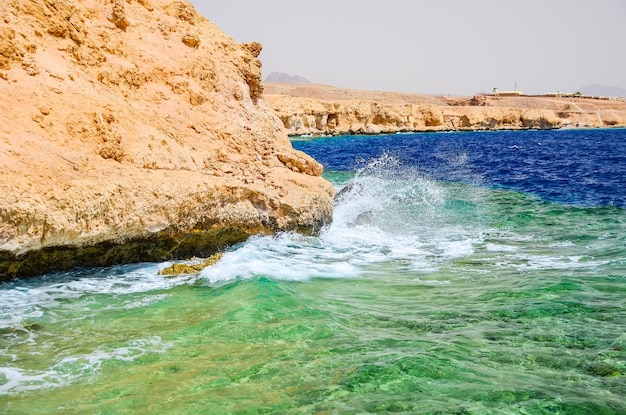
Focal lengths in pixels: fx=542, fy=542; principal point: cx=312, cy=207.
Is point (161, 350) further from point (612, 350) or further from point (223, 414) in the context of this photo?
point (612, 350)

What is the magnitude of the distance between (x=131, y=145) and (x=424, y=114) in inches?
3866

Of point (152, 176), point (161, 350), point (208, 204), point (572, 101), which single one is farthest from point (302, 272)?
point (572, 101)

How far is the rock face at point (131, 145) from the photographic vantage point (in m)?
7.50

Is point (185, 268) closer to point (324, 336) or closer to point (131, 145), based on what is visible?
point (131, 145)

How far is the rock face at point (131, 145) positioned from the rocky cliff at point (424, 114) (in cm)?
7194

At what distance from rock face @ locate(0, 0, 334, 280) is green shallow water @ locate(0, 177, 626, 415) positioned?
62 centimetres

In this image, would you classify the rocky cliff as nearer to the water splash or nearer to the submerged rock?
the water splash

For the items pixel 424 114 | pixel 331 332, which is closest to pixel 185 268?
pixel 331 332

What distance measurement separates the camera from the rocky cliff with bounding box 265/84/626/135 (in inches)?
3580

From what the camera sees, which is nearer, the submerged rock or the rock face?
the rock face

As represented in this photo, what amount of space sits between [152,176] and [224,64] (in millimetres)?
4548

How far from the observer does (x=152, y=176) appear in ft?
28.6

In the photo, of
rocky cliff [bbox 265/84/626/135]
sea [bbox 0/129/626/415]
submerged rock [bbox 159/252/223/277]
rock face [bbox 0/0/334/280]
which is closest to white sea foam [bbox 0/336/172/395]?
sea [bbox 0/129/626/415]

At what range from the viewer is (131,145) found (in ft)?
29.2
